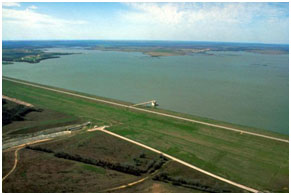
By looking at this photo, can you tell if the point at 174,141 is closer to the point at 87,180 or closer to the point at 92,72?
the point at 87,180

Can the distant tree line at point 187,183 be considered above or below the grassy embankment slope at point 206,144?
below

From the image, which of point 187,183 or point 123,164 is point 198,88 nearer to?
point 123,164

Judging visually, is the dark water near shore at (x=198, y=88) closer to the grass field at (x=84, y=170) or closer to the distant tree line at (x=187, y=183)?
the grass field at (x=84, y=170)

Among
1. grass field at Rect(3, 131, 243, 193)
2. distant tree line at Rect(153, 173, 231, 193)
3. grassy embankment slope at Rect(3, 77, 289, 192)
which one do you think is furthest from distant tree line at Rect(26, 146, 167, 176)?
grassy embankment slope at Rect(3, 77, 289, 192)

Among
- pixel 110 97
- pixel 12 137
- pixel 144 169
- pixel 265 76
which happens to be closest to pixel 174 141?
pixel 144 169

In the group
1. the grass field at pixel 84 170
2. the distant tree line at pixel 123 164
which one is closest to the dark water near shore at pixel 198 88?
the grass field at pixel 84 170

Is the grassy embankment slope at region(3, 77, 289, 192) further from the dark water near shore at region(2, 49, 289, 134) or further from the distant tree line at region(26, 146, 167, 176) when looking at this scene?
the dark water near shore at region(2, 49, 289, 134)

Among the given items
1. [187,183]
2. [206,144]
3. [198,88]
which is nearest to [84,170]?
[187,183]

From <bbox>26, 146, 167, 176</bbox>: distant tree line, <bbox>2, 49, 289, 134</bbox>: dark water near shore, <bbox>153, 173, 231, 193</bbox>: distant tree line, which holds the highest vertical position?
<bbox>2, 49, 289, 134</bbox>: dark water near shore
